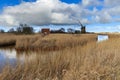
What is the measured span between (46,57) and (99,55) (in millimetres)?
1859

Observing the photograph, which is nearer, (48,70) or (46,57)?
(48,70)

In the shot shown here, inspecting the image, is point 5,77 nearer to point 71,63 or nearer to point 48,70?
point 48,70

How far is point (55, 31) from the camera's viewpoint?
47.6 m

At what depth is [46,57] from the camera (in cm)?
673

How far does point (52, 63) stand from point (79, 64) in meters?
0.73

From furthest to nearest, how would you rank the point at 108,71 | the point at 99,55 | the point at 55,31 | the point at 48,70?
the point at 55,31, the point at 99,55, the point at 48,70, the point at 108,71

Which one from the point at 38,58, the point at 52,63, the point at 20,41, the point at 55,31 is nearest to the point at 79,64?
the point at 52,63

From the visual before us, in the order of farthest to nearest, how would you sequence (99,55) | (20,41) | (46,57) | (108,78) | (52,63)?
(20,41), (99,55), (46,57), (52,63), (108,78)

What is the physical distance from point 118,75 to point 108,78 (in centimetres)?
37

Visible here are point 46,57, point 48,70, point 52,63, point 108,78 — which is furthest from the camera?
point 46,57

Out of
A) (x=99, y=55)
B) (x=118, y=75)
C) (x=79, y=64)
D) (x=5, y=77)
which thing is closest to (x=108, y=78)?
(x=118, y=75)

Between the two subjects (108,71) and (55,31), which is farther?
(55,31)

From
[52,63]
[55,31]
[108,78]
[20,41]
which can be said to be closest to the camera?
[108,78]

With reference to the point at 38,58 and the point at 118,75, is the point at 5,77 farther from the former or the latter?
the point at 118,75
